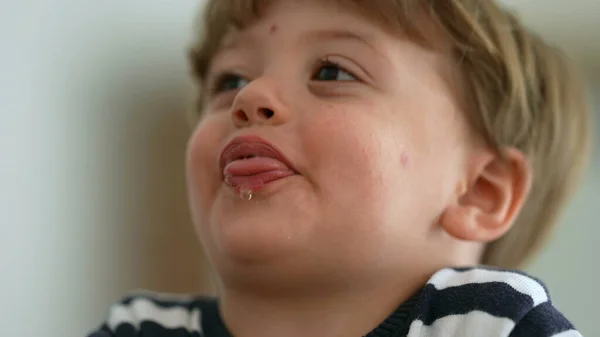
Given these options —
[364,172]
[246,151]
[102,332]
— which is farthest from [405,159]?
[102,332]

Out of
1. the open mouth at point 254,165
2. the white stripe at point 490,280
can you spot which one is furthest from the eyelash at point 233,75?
the white stripe at point 490,280

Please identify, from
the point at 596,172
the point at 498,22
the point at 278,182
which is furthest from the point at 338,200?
the point at 596,172

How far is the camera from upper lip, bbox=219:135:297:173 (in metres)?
0.65

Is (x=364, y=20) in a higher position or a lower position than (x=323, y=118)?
higher

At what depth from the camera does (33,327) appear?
868mm

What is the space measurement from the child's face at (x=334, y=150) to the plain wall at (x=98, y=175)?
272mm

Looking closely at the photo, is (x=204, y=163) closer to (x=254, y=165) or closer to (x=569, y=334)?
(x=254, y=165)

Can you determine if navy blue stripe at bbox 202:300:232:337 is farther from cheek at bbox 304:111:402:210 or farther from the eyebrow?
the eyebrow

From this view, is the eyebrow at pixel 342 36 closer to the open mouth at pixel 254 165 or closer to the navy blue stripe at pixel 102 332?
the open mouth at pixel 254 165

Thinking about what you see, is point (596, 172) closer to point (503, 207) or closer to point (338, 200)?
point (503, 207)

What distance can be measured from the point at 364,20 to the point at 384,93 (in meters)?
0.08

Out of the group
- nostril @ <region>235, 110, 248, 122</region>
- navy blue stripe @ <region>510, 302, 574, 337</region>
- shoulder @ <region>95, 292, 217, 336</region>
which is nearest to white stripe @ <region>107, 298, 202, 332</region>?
shoulder @ <region>95, 292, 217, 336</region>

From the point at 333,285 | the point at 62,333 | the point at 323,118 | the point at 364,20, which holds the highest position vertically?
the point at 364,20

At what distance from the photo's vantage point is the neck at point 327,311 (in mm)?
667
